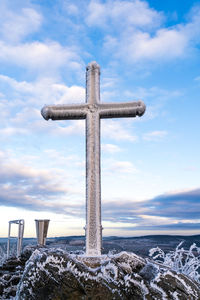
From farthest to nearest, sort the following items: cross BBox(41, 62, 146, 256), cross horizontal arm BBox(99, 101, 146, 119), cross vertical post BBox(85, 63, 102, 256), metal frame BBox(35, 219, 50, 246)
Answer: metal frame BBox(35, 219, 50, 246) → cross horizontal arm BBox(99, 101, 146, 119) → cross BBox(41, 62, 146, 256) → cross vertical post BBox(85, 63, 102, 256)

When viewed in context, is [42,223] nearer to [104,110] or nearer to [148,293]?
[104,110]

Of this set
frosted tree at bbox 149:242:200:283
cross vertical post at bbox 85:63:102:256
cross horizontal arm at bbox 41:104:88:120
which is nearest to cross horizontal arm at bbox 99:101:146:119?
cross vertical post at bbox 85:63:102:256

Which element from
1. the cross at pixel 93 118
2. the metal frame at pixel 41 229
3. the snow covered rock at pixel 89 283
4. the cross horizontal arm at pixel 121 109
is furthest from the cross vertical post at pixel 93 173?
the metal frame at pixel 41 229

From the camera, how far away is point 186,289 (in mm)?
6262

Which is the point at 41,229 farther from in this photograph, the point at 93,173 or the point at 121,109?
the point at 121,109

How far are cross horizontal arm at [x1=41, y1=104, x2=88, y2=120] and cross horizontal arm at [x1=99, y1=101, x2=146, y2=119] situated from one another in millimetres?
582

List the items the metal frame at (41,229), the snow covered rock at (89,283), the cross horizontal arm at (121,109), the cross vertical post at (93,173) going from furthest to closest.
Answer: the metal frame at (41,229) < the cross horizontal arm at (121,109) < the cross vertical post at (93,173) < the snow covered rock at (89,283)

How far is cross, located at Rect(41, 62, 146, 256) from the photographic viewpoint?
29.0 feet

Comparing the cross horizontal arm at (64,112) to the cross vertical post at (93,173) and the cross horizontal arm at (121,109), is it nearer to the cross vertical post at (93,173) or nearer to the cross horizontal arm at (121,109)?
the cross vertical post at (93,173)

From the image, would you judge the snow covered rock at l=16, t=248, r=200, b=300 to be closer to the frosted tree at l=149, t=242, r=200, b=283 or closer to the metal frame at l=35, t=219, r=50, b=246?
the frosted tree at l=149, t=242, r=200, b=283

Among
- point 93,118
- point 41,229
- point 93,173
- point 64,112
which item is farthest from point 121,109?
point 41,229

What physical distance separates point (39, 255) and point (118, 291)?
1694 mm

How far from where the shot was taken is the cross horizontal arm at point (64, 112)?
9789 mm

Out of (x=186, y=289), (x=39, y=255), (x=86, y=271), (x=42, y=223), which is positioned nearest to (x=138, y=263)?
(x=186, y=289)
